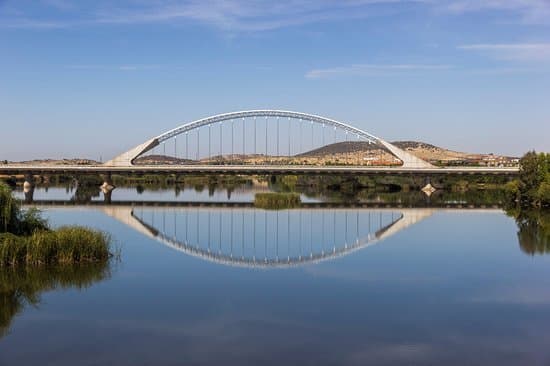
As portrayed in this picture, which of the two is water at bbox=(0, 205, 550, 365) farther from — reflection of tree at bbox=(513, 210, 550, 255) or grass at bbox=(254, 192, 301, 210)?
grass at bbox=(254, 192, 301, 210)

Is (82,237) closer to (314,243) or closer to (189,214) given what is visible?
(314,243)

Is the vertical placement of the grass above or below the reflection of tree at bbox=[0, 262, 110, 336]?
above

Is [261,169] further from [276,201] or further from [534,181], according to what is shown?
[534,181]

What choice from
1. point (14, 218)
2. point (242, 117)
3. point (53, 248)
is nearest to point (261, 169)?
point (242, 117)

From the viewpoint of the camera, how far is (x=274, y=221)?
33.3 meters

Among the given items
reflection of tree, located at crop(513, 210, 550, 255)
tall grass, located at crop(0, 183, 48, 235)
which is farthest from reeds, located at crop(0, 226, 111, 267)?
reflection of tree, located at crop(513, 210, 550, 255)

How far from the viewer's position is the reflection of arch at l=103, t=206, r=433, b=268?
67.2ft

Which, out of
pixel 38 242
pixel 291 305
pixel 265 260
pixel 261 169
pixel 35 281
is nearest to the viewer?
pixel 291 305

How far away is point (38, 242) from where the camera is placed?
57.0 feet

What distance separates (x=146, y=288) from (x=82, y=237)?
11.2 ft

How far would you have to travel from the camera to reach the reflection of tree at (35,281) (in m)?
14.0

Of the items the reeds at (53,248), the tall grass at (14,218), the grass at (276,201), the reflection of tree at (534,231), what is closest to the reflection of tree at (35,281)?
the reeds at (53,248)

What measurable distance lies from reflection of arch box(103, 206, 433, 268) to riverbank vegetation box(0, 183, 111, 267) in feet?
12.5

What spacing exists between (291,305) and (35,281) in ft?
19.0
